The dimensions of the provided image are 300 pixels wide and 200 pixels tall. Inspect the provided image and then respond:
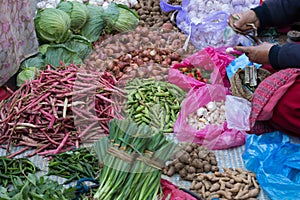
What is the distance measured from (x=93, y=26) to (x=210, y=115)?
1.93 metres

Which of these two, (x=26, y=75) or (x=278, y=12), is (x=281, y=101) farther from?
(x=26, y=75)

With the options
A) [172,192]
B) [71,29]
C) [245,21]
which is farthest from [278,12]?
[71,29]

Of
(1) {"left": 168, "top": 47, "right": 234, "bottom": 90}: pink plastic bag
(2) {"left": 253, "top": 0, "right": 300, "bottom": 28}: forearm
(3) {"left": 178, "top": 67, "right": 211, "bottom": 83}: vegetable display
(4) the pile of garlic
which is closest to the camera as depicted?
(1) {"left": 168, "top": 47, "right": 234, "bottom": 90}: pink plastic bag

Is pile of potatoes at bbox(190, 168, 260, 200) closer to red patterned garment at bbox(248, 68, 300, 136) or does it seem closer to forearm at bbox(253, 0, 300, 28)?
red patterned garment at bbox(248, 68, 300, 136)

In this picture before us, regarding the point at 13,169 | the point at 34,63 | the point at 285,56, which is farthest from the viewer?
the point at 34,63

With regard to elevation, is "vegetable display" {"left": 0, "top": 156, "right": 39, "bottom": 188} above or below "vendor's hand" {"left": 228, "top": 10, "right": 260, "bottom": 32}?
below

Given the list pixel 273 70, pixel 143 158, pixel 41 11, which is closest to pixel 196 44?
pixel 273 70

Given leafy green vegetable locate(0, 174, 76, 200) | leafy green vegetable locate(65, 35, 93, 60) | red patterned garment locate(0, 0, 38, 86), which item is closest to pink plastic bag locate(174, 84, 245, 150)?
leafy green vegetable locate(0, 174, 76, 200)

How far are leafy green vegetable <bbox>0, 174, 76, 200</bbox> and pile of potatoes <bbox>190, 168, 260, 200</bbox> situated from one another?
86 centimetres

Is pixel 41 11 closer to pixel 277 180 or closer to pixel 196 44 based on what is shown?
pixel 196 44

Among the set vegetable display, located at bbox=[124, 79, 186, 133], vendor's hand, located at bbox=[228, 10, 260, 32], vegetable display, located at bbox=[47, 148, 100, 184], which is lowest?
vegetable display, located at bbox=[47, 148, 100, 184]

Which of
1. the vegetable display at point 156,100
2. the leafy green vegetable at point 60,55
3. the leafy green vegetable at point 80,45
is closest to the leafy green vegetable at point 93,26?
the leafy green vegetable at point 80,45

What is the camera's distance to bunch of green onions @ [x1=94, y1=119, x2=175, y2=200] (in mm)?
2689

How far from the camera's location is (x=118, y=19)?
5059 mm
